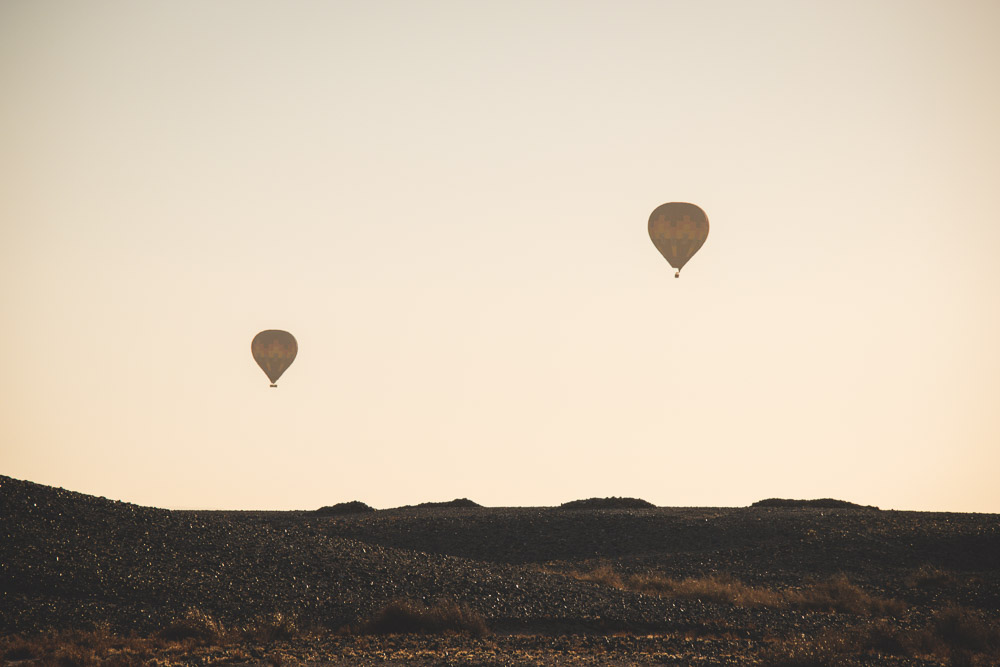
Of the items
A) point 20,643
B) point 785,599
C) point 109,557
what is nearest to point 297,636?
point 20,643

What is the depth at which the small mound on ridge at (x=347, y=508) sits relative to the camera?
69.8m

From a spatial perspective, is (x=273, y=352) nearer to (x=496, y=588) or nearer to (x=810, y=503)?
(x=496, y=588)

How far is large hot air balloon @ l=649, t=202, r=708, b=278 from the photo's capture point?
4662 centimetres

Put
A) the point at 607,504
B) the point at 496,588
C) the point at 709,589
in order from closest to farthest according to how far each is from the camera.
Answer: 1. the point at 496,588
2. the point at 709,589
3. the point at 607,504

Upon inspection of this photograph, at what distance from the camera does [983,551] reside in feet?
161

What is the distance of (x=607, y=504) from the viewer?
70438 mm

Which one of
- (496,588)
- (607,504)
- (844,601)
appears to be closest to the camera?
(496,588)

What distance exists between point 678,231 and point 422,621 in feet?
82.5

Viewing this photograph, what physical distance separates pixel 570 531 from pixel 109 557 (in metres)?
29.1

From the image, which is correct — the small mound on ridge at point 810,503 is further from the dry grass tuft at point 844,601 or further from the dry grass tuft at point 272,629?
the dry grass tuft at point 272,629

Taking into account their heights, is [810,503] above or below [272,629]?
above

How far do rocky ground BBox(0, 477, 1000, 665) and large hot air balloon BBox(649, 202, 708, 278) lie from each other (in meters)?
15.0

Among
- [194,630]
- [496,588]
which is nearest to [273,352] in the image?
[496,588]

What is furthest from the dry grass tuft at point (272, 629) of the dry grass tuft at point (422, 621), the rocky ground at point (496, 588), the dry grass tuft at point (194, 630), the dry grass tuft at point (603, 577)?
the dry grass tuft at point (603, 577)
